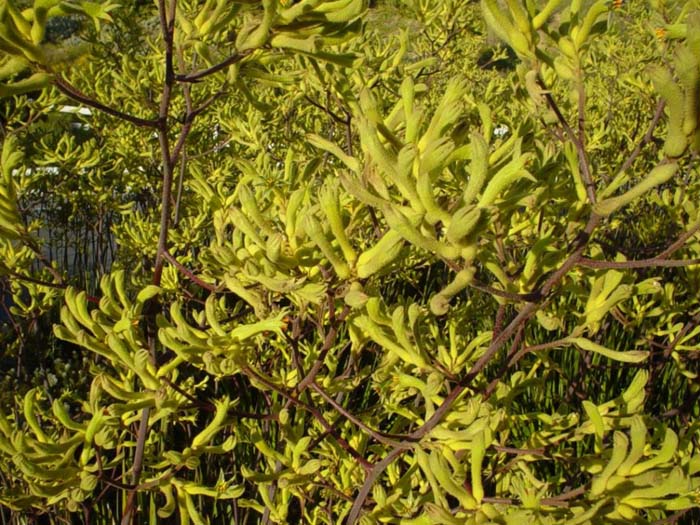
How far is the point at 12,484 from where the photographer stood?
181cm

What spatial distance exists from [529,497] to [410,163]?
40 centimetres

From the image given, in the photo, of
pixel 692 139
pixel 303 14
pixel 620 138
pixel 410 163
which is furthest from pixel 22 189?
pixel 620 138

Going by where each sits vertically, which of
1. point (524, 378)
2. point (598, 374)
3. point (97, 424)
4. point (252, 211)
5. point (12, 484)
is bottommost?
point (598, 374)

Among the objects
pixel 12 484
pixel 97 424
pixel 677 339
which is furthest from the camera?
pixel 12 484

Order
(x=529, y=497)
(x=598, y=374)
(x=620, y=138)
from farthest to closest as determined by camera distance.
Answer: (x=620, y=138), (x=598, y=374), (x=529, y=497)

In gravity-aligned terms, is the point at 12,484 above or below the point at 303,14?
below

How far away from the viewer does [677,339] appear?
4.84ft

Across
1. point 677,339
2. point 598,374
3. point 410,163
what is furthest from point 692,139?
point 598,374

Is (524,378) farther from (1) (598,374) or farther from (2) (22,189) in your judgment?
(2) (22,189)

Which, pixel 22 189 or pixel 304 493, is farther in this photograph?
pixel 22 189

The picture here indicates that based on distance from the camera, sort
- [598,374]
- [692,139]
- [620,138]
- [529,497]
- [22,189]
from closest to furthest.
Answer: [692,139]
[529,497]
[22,189]
[598,374]
[620,138]

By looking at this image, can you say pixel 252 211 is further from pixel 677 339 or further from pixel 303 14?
pixel 677 339

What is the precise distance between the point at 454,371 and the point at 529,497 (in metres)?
0.26

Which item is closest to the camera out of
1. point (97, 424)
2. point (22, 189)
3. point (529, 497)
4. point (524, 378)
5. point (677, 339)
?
point (529, 497)
